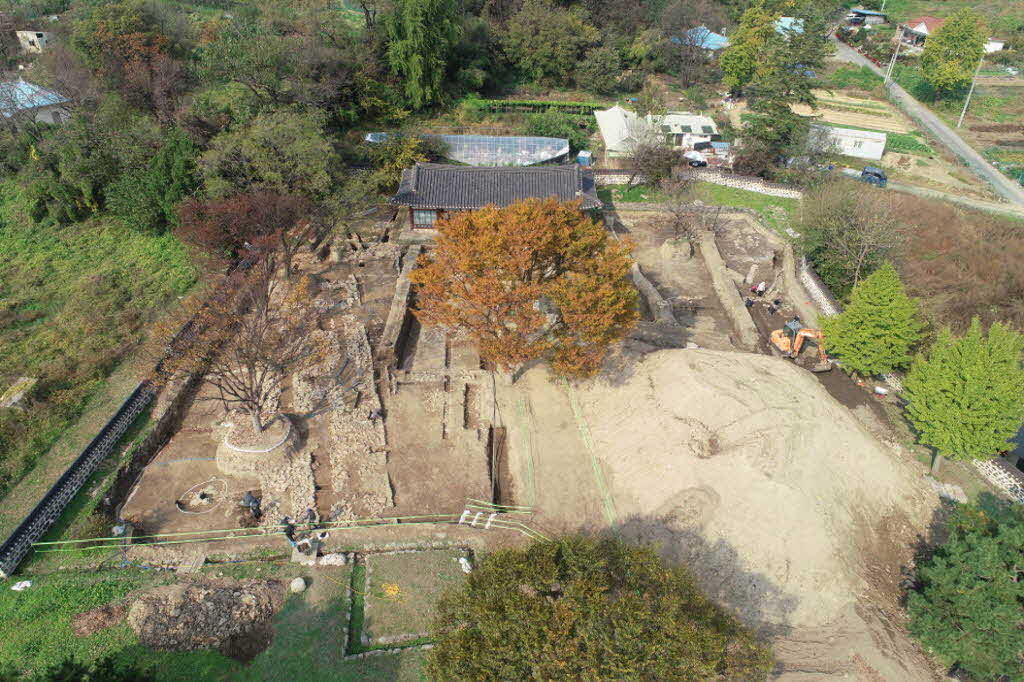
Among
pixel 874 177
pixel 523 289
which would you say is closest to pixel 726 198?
pixel 874 177

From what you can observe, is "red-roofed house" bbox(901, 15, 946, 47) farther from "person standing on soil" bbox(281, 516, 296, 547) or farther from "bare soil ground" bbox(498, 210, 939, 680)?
"person standing on soil" bbox(281, 516, 296, 547)

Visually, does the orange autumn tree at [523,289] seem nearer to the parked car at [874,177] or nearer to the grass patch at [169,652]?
the grass patch at [169,652]

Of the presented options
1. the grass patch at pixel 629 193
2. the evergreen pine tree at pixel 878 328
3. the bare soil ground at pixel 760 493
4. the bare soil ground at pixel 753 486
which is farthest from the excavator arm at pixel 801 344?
the grass patch at pixel 629 193

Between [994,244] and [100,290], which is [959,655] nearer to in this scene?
[994,244]

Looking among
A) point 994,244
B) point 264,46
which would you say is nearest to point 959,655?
point 994,244

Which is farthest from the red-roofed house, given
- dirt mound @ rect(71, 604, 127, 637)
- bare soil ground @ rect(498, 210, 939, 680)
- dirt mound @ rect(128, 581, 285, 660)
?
dirt mound @ rect(71, 604, 127, 637)
